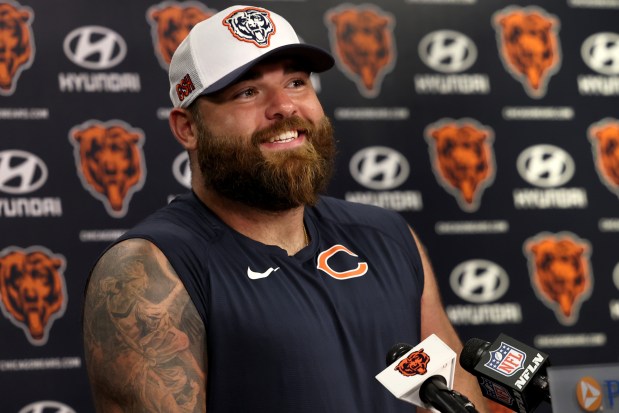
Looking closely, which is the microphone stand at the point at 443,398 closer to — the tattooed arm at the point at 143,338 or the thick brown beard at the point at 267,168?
the tattooed arm at the point at 143,338

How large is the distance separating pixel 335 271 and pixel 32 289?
65.5 inches

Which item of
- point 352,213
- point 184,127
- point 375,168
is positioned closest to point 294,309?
point 352,213

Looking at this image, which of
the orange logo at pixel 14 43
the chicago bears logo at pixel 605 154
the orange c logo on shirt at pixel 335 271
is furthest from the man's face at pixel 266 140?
the chicago bears logo at pixel 605 154

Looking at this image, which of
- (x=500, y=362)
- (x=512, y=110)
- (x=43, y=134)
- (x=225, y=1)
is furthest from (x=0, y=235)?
(x=500, y=362)

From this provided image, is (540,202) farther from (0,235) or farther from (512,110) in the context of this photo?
(0,235)

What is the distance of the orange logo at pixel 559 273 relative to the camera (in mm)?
3791

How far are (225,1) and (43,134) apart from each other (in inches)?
32.9

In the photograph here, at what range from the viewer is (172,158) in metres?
3.49

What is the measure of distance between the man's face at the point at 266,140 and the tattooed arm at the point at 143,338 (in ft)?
0.93

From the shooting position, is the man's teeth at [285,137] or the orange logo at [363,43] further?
the orange logo at [363,43]

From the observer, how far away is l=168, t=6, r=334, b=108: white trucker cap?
1.98 meters

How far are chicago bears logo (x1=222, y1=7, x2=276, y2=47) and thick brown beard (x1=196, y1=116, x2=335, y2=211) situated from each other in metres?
0.19

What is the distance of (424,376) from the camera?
136 cm

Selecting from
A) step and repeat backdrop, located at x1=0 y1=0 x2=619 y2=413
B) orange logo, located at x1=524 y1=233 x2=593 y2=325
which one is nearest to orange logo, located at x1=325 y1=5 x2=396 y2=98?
step and repeat backdrop, located at x1=0 y1=0 x2=619 y2=413
